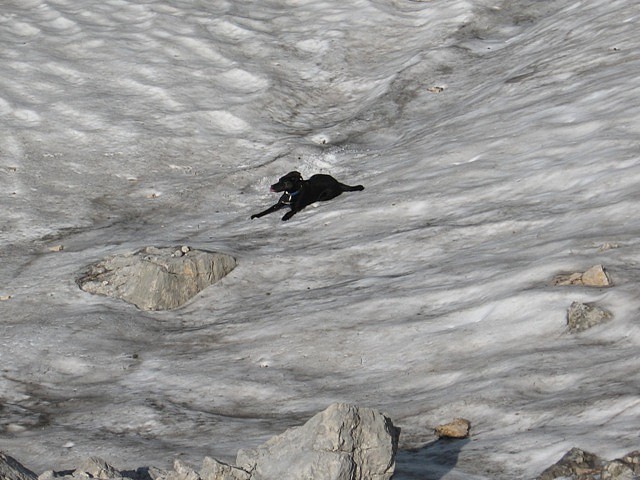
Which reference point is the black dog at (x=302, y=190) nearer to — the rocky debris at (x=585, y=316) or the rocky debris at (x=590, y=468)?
the rocky debris at (x=585, y=316)

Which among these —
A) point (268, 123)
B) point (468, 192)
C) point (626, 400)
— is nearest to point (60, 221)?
point (268, 123)

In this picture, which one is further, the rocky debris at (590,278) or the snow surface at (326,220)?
the rocky debris at (590,278)

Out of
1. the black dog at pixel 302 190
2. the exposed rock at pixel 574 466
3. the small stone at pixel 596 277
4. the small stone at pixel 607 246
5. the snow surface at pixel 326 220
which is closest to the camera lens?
the exposed rock at pixel 574 466

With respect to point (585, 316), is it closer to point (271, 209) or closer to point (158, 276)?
point (158, 276)

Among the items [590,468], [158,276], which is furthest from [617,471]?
[158,276]

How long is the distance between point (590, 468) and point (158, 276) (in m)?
4.32

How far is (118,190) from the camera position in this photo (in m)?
10.2

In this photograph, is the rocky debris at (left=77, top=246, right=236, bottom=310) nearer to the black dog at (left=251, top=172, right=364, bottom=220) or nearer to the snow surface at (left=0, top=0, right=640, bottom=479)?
the snow surface at (left=0, top=0, right=640, bottom=479)

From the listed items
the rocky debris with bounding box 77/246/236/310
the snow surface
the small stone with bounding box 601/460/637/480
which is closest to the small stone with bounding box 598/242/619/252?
the snow surface

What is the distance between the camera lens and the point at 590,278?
606 cm

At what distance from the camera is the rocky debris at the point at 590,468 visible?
396 centimetres

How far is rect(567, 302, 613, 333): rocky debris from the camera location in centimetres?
562

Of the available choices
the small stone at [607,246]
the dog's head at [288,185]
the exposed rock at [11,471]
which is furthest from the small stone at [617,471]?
the dog's head at [288,185]

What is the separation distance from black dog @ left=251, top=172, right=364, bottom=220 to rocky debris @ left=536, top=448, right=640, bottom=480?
525 centimetres
